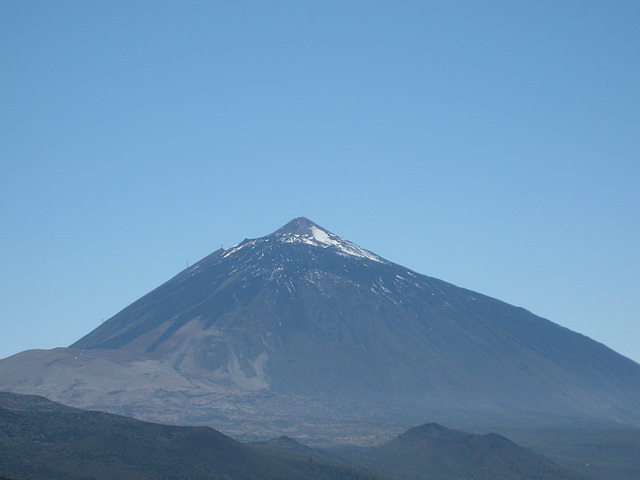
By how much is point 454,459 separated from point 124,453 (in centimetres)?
4974

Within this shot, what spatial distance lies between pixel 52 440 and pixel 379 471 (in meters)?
42.9

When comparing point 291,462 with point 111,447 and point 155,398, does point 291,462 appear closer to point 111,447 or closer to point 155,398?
point 111,447

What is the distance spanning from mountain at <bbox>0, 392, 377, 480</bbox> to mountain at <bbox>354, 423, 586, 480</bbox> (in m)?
16.4

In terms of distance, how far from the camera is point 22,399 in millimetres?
117688

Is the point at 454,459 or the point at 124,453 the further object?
the point at 454,459

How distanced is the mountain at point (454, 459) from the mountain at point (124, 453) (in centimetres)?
1637

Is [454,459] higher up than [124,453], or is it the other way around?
[124,453]

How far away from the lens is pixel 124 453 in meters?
85.9

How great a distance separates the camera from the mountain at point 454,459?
11019cm

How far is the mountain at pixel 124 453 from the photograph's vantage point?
80312mm

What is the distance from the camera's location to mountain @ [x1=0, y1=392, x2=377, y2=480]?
80.3m

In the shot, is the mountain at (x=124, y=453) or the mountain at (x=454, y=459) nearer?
the mountain at (x=124, y=453)

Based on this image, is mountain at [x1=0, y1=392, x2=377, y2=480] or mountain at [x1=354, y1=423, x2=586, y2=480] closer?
mountain at [x1=0, y1=392, x2=377, y2=480]

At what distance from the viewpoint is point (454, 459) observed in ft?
379
